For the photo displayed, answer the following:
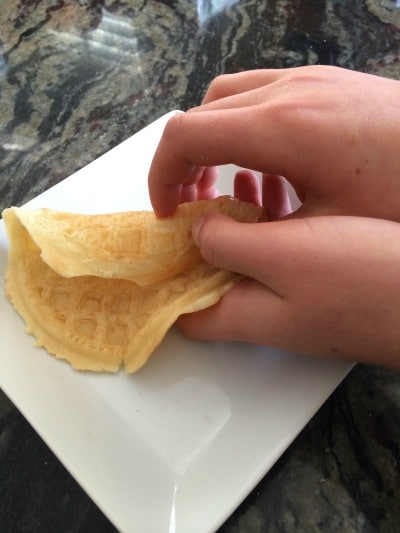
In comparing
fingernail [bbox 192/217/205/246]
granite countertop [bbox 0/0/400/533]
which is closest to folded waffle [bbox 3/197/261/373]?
fingernail [bbox 192/217/205/246]

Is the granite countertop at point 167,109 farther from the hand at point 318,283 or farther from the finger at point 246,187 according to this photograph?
the finger at point 246,187

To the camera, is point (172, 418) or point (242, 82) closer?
point (172, 418)

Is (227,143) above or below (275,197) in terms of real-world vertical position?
above

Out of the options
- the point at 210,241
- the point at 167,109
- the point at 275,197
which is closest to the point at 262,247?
the point at 210,241

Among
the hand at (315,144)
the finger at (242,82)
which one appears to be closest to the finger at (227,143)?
the hand at (315,144)

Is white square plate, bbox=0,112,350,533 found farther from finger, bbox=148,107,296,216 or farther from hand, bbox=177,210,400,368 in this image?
finger, bbox=148,107,296,216

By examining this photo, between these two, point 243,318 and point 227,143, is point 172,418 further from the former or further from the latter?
point 227,143

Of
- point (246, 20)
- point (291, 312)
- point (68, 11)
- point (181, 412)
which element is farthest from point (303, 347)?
point (68, 11)
